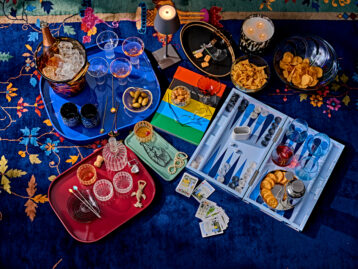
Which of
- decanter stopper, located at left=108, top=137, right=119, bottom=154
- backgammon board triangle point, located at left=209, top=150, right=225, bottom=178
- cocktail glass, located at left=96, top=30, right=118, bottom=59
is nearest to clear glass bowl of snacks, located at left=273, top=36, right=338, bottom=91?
backgammon board triangle point, located at left=209, top=150, right=225, bottom=178

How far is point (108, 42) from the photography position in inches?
134

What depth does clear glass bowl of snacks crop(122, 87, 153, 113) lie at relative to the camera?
10.5 feet

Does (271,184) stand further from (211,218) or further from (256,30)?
(256,30)

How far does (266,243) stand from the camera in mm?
3057

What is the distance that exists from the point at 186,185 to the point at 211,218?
0.34 meters

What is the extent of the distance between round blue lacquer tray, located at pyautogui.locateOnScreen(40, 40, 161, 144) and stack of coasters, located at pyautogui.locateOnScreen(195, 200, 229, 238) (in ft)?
3.00

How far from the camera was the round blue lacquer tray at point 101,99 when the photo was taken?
10.3 ft

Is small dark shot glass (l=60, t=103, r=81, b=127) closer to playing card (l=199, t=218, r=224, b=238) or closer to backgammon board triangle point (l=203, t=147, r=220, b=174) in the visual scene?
backgammon board triangle point (l=203, t=147, r=220, b=174)

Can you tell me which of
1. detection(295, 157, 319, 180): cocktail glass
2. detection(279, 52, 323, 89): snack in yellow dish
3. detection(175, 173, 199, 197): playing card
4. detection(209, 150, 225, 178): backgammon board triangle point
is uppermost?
detection(279, 52, 323, 89): snack in yellow dish

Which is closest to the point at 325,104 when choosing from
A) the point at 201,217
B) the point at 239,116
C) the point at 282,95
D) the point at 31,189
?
the point at 282,95

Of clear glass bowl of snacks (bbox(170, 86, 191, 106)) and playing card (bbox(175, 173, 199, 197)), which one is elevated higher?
clear glass bowl of snacks (bbox(170, 86, 191, 106))

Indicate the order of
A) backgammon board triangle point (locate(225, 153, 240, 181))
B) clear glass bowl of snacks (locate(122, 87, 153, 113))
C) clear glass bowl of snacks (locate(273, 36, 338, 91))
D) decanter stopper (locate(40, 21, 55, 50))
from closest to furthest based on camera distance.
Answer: decanter stopper (locate(40, 21, 55, 50))
backgammon board triangle point (locate(225, 153, 240, 181))
clear glass bowl of snacks (locate(122, 87, 153, 113))
clear glass bowl of snacks (locate(273, 36, 338, 91))

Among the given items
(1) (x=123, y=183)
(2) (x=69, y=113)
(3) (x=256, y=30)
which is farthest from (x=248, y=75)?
(2) (x=69, y=113)

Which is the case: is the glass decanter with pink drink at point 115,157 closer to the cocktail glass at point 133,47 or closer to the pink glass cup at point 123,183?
the pink glass cup at point 123,183
